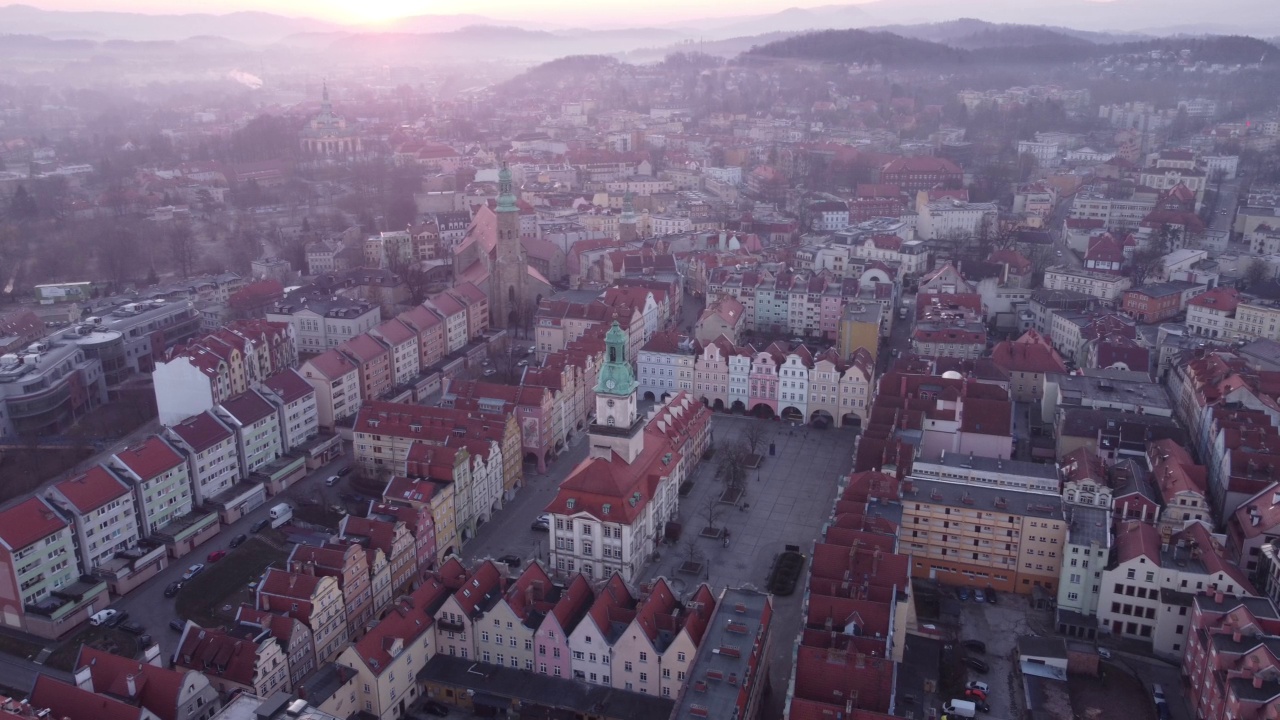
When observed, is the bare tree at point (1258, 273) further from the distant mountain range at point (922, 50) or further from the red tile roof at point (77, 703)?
the distant mountain range at point (922, 50)

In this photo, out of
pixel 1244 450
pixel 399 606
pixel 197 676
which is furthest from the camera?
pixel 1244 450

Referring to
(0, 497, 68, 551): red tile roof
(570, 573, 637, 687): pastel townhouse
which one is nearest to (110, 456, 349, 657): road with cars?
(0, 497, 68, 551): red tile roof

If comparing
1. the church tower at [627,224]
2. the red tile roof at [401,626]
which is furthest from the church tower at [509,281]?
the red tile roof at [401,626]

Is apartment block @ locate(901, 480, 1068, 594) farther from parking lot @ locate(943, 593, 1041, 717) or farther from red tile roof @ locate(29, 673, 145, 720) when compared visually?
red tile roof @ locate(29, 673, 145, 720)

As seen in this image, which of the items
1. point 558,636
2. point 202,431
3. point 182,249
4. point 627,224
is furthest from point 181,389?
point 627,224

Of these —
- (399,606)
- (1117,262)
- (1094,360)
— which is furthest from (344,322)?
(1117,262)

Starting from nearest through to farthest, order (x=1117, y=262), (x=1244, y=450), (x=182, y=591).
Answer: (x=182, y=591), (x=1244, y=450), (x=1117, y=262)

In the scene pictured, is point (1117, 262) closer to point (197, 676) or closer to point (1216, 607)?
point (1216, 607)
